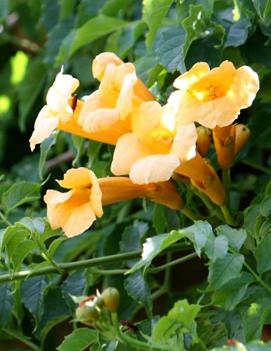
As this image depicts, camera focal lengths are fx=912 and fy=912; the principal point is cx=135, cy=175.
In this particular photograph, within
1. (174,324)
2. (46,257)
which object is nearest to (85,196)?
(46,257)

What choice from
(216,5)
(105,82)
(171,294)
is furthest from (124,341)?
(216,5)

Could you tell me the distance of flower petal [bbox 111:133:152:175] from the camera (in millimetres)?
1342

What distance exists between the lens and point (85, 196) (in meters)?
1.45

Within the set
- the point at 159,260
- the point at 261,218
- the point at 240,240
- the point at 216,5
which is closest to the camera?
the point at 240,240

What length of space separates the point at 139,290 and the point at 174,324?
1.32ft

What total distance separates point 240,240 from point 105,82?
336 millimetres

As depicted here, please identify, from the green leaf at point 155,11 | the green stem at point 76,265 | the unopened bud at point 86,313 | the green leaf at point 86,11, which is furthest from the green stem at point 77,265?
the green leaf at point 86,11

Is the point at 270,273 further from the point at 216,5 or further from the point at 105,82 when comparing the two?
the point at 216,5

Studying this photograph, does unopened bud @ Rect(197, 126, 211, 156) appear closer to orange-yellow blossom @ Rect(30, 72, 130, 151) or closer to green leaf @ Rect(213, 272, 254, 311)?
orange-yellow blossom @ Rect(30, 72, 130, 151)

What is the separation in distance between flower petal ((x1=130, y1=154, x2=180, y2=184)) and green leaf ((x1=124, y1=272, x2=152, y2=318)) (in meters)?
0.33

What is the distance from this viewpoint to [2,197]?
1.61 metres

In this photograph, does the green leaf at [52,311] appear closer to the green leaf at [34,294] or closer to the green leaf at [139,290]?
the green leaf at [34,294]

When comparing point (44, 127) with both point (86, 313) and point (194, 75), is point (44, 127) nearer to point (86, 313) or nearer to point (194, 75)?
point (194, 75)

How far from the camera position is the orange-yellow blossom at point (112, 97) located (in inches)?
53.6
